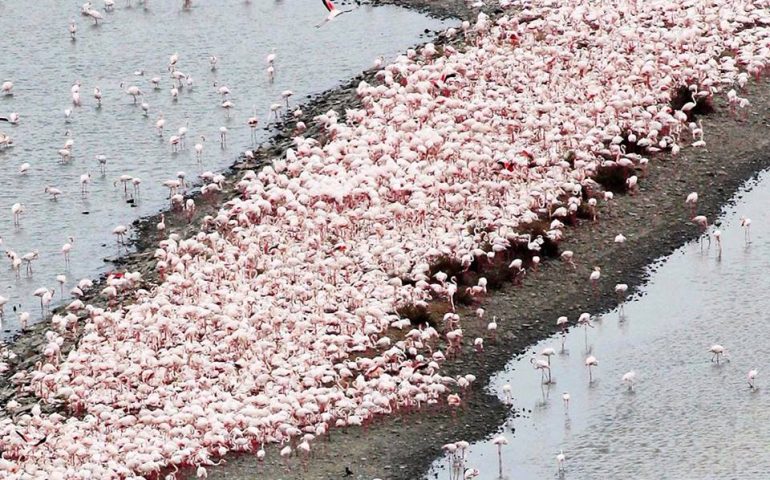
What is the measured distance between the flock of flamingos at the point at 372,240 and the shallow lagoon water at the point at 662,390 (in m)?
0.55

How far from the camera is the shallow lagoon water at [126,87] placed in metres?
36.3

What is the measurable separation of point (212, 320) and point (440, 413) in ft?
15.0

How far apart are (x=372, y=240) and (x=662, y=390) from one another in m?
6.98

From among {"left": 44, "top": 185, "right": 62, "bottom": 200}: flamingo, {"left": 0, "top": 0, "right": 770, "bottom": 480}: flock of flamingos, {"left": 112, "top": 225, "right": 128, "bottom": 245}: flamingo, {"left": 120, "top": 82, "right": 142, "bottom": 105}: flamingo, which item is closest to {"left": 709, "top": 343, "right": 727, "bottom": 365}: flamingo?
{"left": 0, "top": 0, "right": 770, "bottom": 480}: flock of flamingos

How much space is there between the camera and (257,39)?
49.0 metres

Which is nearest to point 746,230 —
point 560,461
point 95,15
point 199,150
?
point 560,461

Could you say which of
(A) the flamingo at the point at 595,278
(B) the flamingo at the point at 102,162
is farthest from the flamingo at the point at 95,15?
(A) the flamingo at the point at 595,278

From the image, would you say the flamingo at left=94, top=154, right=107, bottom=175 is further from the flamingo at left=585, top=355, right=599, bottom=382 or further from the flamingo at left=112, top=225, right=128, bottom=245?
the flamingo at left=585, top=355, right=599, bottom=382

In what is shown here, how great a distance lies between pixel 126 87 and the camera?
4509 cm

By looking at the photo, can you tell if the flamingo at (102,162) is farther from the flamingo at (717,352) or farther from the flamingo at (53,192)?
the flamingo at (717,352)

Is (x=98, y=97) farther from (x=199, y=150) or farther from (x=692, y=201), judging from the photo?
(x=692, y=201)

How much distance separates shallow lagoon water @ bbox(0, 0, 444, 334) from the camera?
36.3 metres

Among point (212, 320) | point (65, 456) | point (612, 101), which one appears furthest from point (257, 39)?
point (65, 456)

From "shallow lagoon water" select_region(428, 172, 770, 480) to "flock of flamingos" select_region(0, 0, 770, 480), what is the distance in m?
0.55
